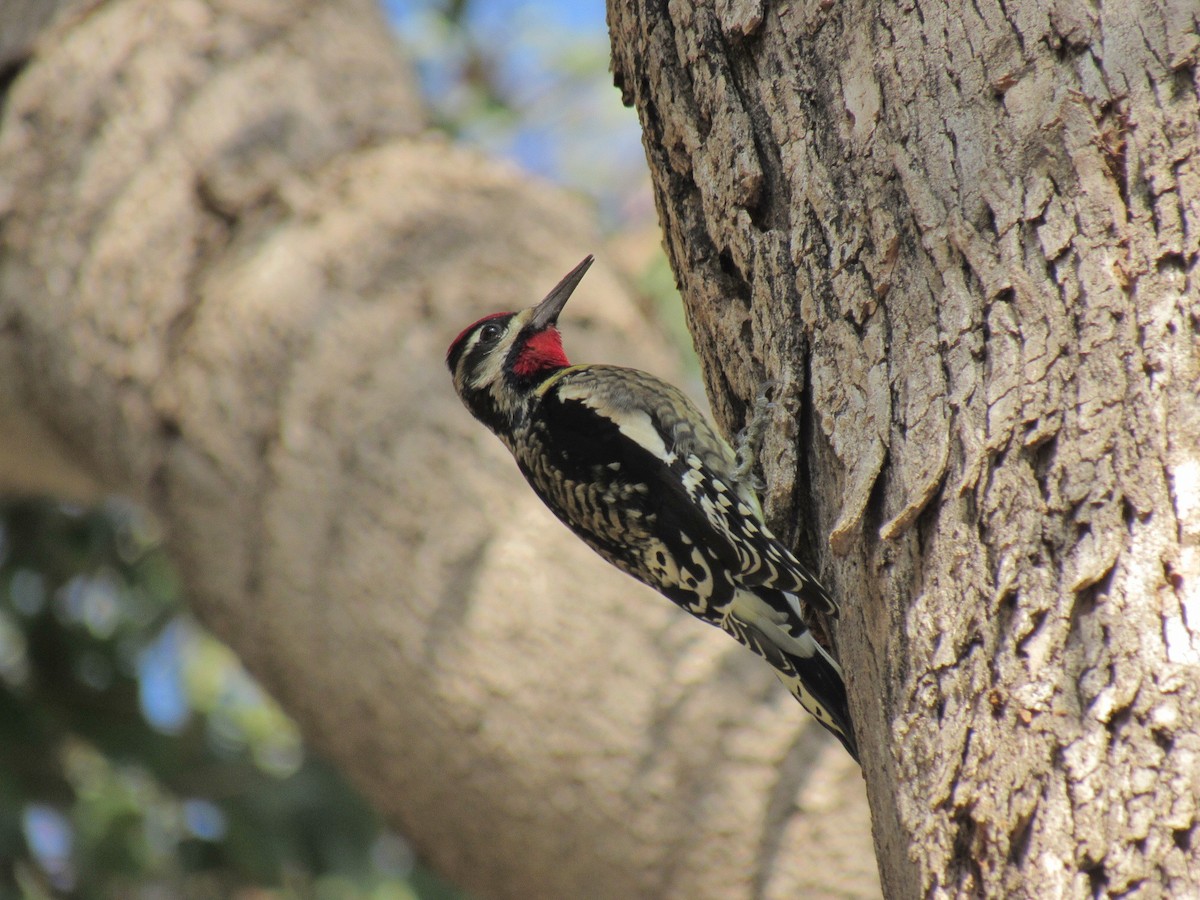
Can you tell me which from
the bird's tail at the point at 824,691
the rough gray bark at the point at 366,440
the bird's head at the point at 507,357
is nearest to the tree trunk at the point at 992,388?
the bird's tail at the point at 824,691

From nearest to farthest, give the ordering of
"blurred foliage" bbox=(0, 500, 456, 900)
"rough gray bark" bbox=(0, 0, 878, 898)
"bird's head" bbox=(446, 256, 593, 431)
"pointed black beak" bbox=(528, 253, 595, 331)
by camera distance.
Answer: "rough gray bark" bbox=(0, 0, 878, 898) → "bird's head" bbox=(446, 256, 593, 431) → "pointed black beak" bbox=(528, 253, 595, 331) → "blurred foliage" bbox=(0, 500, 456, 900)

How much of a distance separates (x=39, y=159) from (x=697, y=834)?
3471mm

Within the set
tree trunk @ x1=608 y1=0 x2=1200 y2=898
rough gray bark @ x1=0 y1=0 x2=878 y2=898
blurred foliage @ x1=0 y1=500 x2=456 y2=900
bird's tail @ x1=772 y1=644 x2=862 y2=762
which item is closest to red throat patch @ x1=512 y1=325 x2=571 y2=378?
rough gray bark @ x1=0 y1=0 x2=878 y2=898

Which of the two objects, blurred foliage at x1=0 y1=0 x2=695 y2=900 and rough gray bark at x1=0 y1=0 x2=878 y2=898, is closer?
rough gray bark at x1=0 y1=0 x2=878 y2=898

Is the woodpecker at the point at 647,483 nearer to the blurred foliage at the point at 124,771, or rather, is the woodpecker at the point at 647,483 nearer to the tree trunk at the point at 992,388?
the tree trunk at the point at 992,388

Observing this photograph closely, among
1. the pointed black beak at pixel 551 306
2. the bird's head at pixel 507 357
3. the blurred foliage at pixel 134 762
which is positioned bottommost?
the blurred foliage at pixel 134 762

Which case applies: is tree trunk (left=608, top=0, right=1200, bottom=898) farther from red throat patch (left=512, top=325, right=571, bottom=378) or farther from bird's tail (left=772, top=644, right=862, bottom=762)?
red throat patch (left=512, top=325, right=571, bottom=378)

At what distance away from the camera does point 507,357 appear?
3.83 m

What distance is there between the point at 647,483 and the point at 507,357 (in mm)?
829

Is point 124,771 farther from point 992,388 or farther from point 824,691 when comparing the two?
point 992,388

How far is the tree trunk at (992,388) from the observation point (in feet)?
4.63

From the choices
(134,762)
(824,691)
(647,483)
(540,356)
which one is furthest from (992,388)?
(134,762)

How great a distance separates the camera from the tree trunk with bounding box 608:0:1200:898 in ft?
4.63

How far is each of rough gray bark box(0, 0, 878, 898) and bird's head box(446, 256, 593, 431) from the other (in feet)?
0.60
